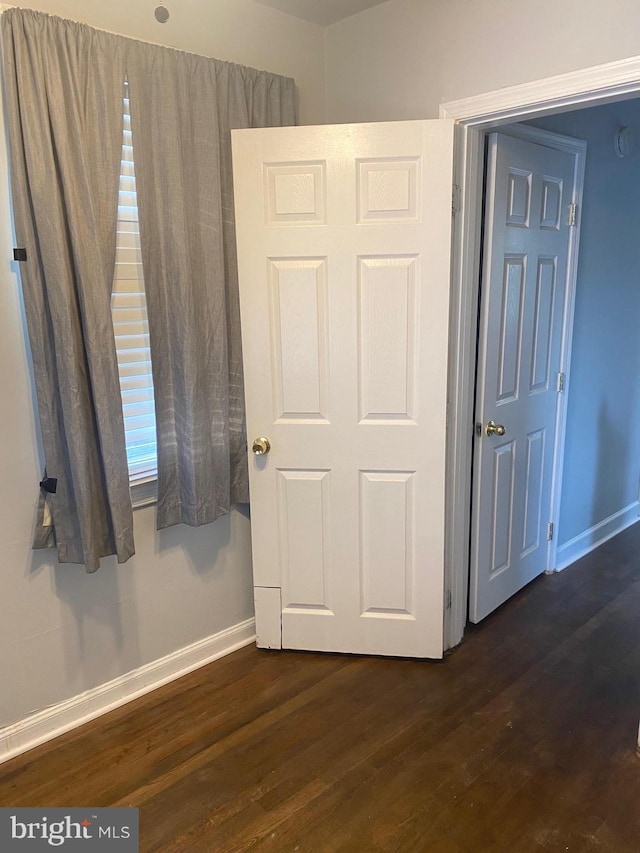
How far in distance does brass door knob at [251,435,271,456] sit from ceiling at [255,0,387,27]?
1632 mm

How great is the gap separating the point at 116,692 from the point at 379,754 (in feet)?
3.28

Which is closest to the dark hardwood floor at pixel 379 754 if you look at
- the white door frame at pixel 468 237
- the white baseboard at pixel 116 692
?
the white baseboard at pixel 116 692

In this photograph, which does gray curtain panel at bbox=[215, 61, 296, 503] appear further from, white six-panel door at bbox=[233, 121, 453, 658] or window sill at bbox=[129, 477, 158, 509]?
window sill at bbox=[129, 477, 158, 509]

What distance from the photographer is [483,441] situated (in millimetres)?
Result: 2631

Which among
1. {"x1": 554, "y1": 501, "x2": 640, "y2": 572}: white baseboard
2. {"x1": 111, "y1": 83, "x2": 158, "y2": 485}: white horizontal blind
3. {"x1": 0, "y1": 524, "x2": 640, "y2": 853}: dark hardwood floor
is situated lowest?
{"x1": 0, "y1": 524, "x2": 640, "y2": 853}: dark hardwood floor

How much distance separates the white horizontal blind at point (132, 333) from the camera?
6.86 ft

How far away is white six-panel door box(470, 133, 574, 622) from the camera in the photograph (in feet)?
8.30

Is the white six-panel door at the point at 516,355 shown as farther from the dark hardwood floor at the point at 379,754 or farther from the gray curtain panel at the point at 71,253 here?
the gray curtain panel at the point at 71,253

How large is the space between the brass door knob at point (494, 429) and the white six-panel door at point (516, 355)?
0.03 ft

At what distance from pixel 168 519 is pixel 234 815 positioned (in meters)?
0.99

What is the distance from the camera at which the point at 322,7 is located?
2414 mm

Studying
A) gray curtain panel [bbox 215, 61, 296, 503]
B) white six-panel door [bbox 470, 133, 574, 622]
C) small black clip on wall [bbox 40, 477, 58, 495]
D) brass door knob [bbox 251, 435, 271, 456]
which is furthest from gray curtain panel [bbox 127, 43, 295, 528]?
white six-panel door [bbox 470, 133, 574, 622]

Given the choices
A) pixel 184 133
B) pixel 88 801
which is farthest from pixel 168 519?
pixel 184 133

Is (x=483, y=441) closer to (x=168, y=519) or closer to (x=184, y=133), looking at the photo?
(x=168, y=519)
